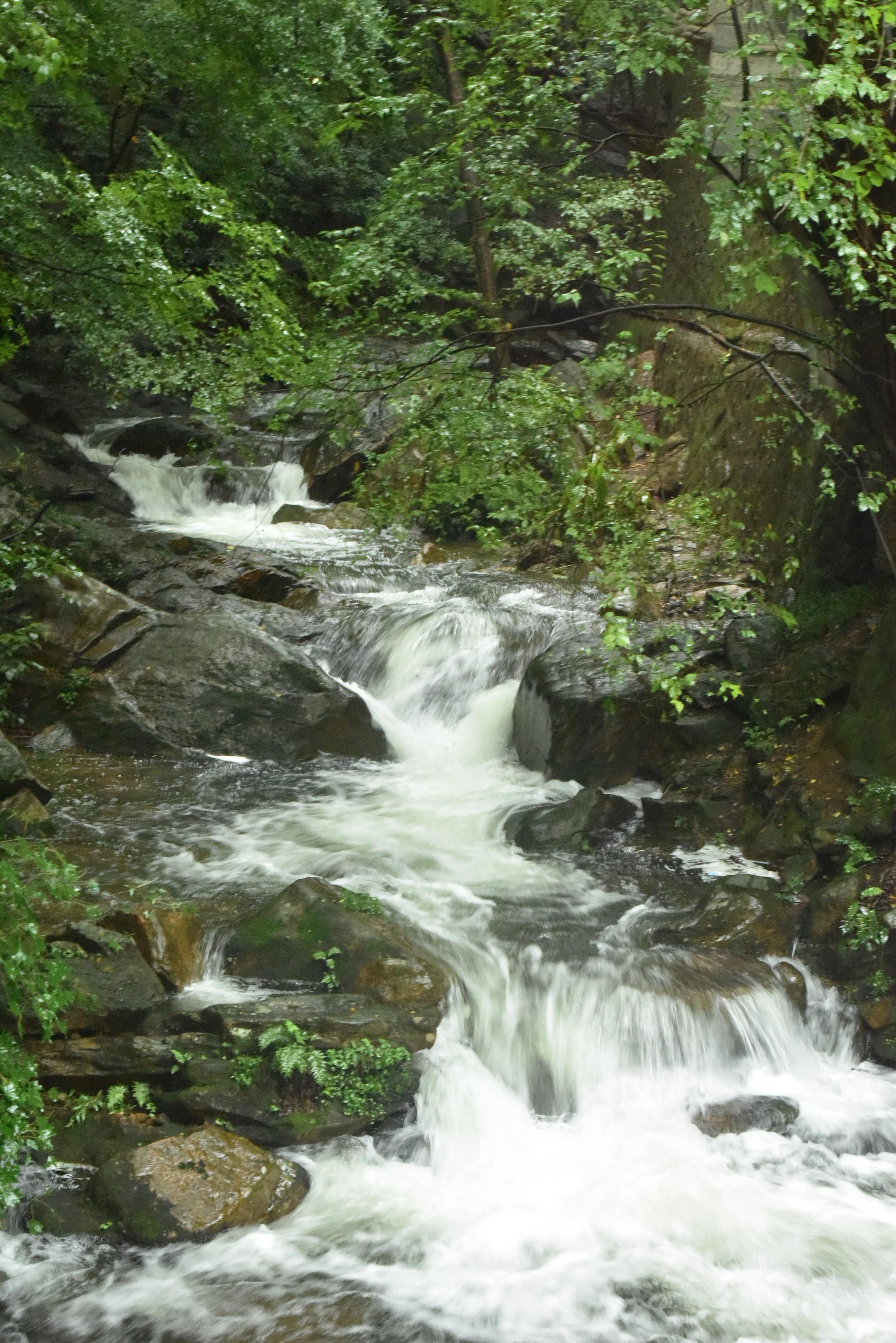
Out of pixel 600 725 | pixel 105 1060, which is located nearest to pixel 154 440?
pixel 600 725

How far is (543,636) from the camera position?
10617 millimetres

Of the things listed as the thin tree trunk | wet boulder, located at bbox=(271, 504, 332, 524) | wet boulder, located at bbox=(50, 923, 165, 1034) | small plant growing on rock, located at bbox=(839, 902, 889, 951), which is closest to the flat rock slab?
wet boulder, located at bbox=(50, 923, 165, 1034)

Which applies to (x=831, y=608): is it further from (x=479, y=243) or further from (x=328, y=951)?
(x=479, y=243)

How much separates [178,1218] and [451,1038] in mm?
1695

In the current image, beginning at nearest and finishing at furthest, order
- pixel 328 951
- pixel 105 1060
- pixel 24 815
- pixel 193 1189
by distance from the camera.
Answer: pixel 193 1189, pixel 105 1060, pixel 328 951, pixel 24 815

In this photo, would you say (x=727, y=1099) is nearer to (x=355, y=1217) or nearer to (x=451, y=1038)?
(x=451, y=1038)

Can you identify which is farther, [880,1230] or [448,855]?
[448,855]

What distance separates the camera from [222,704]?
9.34 metres

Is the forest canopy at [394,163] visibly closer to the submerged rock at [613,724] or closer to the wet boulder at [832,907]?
the submerged rock at [613,724]

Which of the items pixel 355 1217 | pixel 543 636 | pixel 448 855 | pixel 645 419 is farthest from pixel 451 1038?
pixel 645 419

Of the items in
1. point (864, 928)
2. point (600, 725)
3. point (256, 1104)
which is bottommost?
point (256, 1104)

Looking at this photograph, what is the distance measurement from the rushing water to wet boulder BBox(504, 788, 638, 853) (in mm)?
159

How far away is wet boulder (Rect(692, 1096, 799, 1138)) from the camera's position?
17.8 feet

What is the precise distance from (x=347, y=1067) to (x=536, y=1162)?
1018 millimetres
